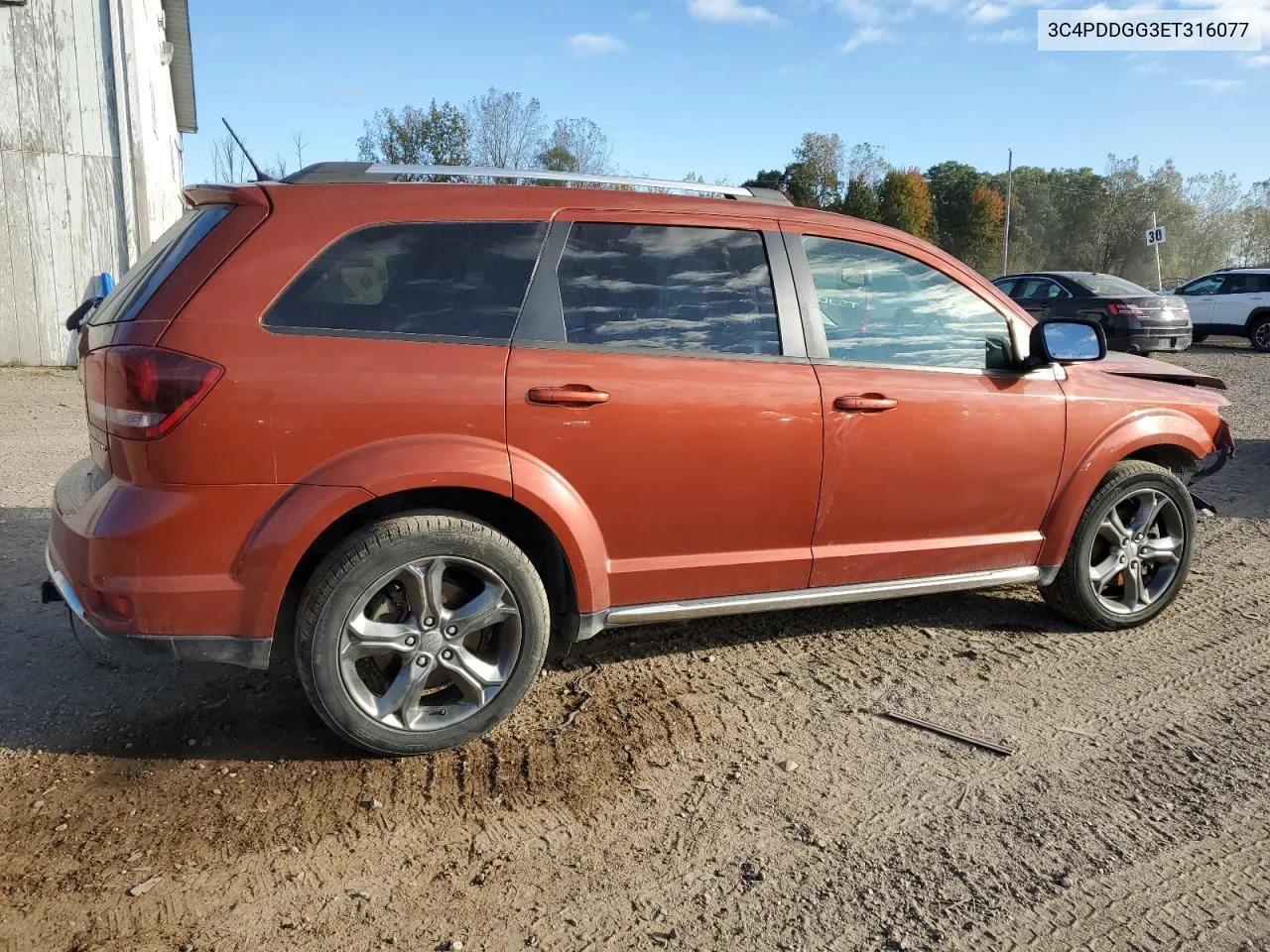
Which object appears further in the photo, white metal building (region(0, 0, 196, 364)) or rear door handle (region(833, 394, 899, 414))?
white metal building (region(0, 0, 196, 364))

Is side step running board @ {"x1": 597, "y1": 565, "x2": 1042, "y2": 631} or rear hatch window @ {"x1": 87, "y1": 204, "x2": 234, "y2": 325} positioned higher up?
rear hatch window @ {"x1": 87, "y1": 204, "x2": 234, "y2": 325}

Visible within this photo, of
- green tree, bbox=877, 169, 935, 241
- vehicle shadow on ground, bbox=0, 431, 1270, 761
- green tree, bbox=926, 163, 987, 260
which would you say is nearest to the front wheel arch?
vehicle shadow on ground, bbox=0, 431, 1270, 761

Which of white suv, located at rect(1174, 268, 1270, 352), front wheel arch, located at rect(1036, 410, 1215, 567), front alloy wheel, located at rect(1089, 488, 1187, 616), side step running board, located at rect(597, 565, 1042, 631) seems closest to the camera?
side step running board, located at rect(597, 565, 1042, 631)

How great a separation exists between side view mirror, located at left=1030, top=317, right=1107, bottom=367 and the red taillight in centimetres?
316

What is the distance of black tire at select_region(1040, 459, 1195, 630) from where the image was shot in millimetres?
4230

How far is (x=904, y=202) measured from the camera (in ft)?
193

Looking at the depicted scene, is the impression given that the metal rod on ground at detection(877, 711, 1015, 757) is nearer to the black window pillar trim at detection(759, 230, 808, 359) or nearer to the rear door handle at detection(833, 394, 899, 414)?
the rear door handle at detection(833, 394, 899, 414)

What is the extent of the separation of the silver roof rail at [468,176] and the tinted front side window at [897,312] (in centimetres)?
45

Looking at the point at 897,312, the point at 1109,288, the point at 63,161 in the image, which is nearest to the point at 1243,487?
the point at 897,312

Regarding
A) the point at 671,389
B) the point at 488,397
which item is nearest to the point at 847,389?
the point at 671,389

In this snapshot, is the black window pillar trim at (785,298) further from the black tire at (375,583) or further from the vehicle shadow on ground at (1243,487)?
the vehicle shadow on ground at (1243,487)

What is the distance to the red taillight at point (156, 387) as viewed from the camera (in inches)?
109

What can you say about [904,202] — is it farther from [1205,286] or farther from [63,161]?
[63,161]

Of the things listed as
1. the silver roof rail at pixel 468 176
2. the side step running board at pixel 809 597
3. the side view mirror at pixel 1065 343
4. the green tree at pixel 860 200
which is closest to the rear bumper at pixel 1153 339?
the side view mirror at pixel 1065 343
